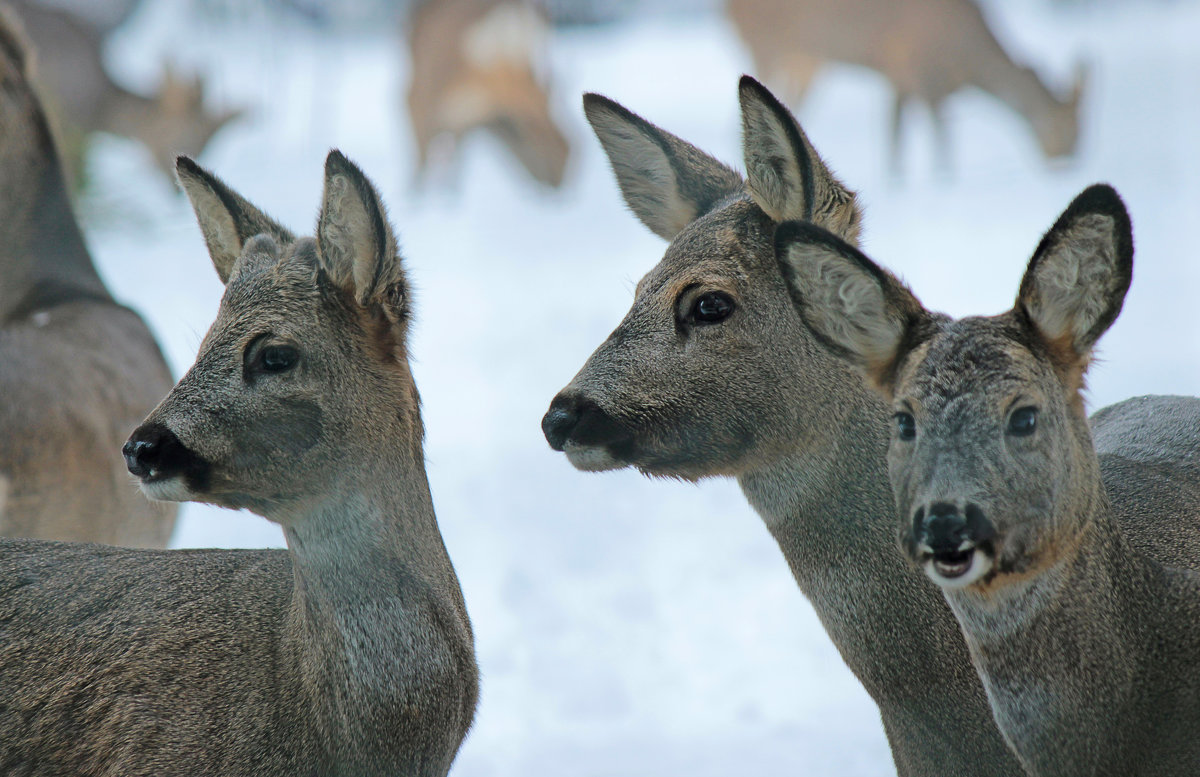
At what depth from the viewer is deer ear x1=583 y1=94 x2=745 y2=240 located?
262 cm

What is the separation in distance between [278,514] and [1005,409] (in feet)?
4.09

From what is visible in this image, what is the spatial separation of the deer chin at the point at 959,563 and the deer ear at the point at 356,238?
1114mm

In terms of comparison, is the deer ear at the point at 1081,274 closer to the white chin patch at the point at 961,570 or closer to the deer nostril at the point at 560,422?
the white chin patch at the point at 961,570

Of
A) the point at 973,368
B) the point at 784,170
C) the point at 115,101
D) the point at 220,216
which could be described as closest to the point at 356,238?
the point at 220,216

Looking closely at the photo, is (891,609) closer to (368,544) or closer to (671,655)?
(368,544)

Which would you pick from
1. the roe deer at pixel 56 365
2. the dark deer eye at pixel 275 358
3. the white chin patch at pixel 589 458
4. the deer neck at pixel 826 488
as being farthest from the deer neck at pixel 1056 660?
the roe deer at pixel 56 365

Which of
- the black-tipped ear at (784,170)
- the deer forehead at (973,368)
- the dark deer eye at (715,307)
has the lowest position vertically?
the deer forehead at (973,368)

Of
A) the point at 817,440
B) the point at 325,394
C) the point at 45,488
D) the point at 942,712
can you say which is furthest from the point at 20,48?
the point at 942,712

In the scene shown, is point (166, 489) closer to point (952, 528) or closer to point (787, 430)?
point (787, 430)

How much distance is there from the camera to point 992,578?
181 centimetres

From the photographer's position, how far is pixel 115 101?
32.1ft

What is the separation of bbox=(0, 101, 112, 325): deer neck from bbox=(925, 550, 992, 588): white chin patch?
3226 mm

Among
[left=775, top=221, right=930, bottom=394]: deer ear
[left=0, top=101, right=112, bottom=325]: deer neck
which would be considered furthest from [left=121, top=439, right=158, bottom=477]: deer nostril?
[left=0, top=101, right=112, bottom=325]: deer neck

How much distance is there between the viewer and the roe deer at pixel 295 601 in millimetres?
2201
